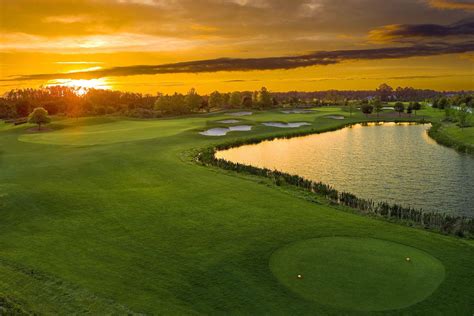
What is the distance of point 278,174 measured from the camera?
3706cm

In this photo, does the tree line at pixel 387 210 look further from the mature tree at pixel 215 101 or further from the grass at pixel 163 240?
the mature tree at pixel 215 101

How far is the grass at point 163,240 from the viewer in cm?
1481

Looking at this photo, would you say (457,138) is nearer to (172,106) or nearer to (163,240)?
(163,240)

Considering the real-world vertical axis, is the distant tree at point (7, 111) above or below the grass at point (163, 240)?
above

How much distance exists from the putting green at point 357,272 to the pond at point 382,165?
11.6 m

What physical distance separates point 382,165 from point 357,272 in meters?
28.6

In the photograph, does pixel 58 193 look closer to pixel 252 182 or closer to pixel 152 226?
pixel 152 226

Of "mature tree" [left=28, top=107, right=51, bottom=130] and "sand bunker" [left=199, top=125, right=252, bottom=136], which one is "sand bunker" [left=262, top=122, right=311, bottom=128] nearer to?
"sand bunker" [left=199, top=125, right=252, bottom=136]

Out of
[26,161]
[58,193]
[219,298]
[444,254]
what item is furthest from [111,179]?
[444,254]

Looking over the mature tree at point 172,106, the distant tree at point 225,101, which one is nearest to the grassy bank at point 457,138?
the mature tree at point 172,106

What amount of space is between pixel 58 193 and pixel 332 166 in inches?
1059

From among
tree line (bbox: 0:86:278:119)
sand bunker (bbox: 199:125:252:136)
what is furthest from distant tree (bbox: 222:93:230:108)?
sand bunker (bbox: 199:125:252:136)

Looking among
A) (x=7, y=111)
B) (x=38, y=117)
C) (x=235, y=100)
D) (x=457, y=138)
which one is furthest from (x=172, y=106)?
(x=457, y=138)

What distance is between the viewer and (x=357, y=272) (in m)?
16.7
